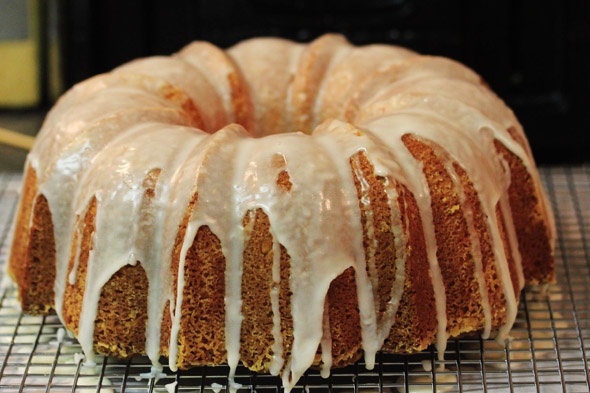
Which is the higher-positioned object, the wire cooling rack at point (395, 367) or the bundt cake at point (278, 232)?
the bundt cake at point (278, 232)

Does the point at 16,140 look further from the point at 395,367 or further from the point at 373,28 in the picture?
the point at 395,367

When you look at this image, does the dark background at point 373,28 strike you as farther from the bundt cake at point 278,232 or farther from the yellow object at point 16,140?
the bundt cake at point 278,232

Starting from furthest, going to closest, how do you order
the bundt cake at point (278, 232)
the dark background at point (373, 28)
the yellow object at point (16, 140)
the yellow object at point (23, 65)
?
the yellow object at point (23, 65), the dark background at point (373, 28), the yellow object at point (16, 140), the bundt cake at point (278, 232)

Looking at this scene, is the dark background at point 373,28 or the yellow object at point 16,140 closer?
the yellow object at point 16,140

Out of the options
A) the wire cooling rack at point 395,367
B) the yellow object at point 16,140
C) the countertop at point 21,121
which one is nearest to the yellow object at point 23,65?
the countertop at point 21,121

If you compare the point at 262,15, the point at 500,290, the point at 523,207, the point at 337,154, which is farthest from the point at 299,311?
the point at 262,15

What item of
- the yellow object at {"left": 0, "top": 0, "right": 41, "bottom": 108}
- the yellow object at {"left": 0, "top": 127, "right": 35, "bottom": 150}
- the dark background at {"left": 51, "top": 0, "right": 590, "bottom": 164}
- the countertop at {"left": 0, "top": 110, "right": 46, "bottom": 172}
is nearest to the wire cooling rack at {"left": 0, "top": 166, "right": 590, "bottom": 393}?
the yellow object at {"left": 0, "top": 127, "right": 35, "bottom": 150}
